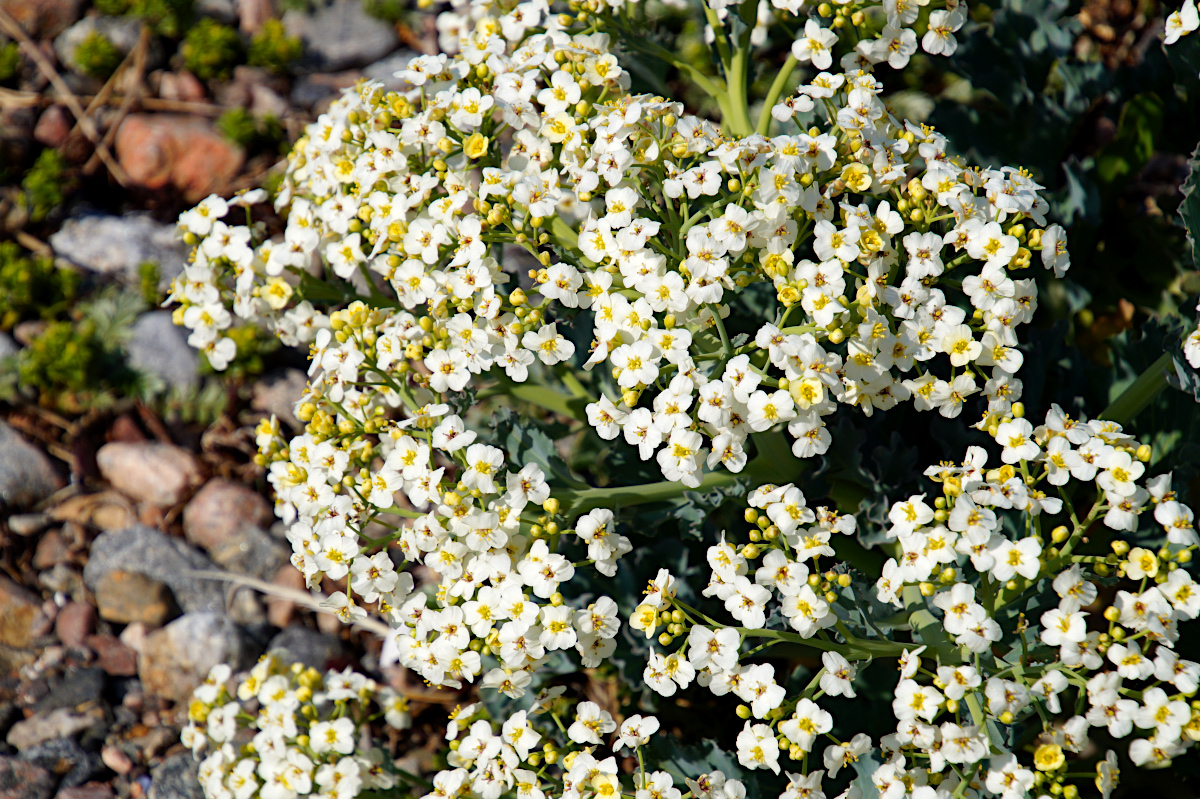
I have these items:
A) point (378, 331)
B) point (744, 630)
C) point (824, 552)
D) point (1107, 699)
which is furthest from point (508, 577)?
point (1107, 699)

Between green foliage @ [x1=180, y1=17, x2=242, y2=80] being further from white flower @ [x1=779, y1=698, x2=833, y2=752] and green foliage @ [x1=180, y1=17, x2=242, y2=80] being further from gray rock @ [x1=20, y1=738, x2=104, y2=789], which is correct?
white flower @ [x1=779, y1=698, x2=833, y2=752]

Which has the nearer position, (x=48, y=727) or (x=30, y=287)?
(x=48, y=727)

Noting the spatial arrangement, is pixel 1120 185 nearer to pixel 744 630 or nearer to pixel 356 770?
pixel 744 630

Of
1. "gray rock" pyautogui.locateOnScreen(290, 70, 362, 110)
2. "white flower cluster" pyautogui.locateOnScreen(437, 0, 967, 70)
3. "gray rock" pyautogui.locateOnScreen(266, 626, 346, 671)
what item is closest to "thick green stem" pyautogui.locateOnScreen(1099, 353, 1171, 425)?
"white flower cluster" pyautogui.locateOnScreen(437, 0, 967, 70)

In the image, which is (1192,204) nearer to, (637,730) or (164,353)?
(637,730)

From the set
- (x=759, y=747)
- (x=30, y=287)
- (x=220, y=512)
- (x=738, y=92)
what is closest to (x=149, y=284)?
(x=30, y=287)

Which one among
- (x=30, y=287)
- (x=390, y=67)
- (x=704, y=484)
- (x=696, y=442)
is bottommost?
(x=30, y=287)

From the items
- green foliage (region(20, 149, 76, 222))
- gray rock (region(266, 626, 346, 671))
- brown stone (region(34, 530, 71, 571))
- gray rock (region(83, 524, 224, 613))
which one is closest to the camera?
gray rock (region(266, 626, 346, 671))
